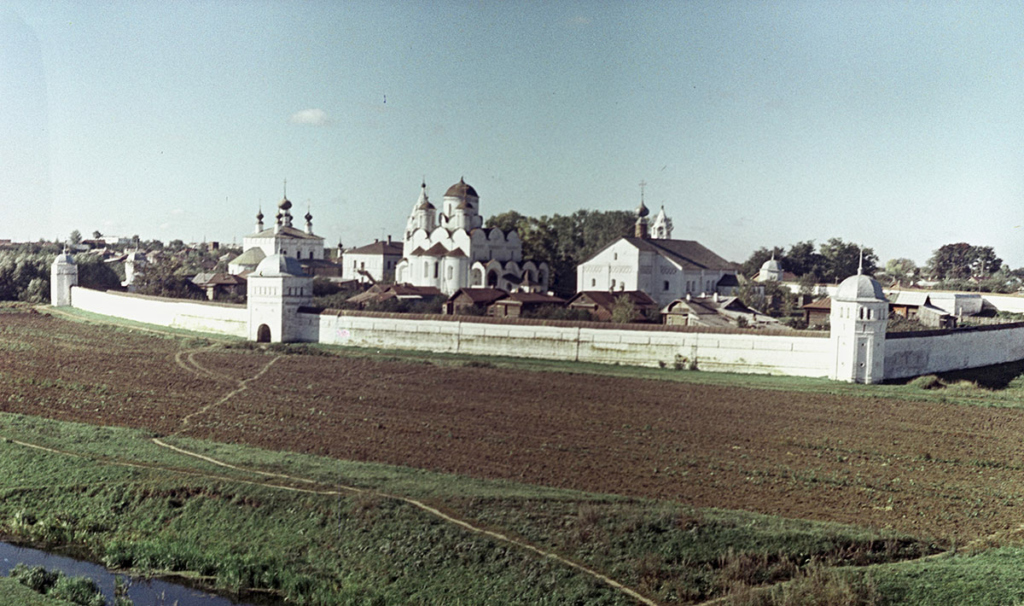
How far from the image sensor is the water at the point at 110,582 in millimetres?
13438

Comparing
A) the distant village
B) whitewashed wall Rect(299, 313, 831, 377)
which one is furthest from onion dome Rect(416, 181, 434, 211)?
whitewashed wall Rect(299, 313, 831, 377)

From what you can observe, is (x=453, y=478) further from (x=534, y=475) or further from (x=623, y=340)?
(x=623, y=340)

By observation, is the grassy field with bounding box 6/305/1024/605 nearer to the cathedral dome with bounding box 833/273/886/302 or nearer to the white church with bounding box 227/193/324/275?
the cathedral dome with bounding box 833/273/886/302

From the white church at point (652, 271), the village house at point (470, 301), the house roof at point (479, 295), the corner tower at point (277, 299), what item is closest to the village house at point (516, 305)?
the village house at point (470, 301)

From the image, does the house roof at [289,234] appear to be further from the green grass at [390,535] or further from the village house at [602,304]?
the green grass at [390,535]

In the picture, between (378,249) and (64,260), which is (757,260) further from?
(64,260)

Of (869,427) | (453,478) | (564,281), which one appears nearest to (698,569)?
(453,478)

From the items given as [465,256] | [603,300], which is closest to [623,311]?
[603,300]

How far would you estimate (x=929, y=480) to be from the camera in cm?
1652

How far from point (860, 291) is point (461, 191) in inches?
1395

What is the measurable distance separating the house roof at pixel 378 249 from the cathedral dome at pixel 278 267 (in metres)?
29.5

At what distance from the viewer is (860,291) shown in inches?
1078

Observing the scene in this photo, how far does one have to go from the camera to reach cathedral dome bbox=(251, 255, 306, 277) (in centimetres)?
3628

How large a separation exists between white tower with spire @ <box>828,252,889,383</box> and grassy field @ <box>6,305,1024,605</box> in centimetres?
1014
